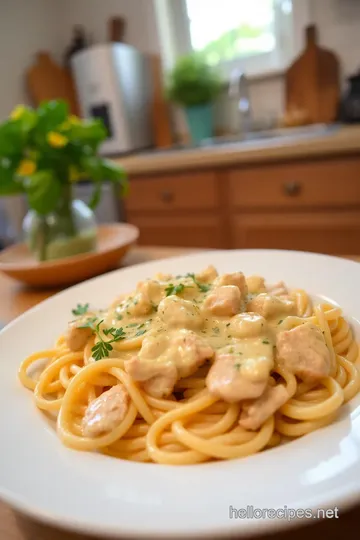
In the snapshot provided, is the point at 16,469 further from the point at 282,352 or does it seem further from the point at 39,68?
the point at 39,68

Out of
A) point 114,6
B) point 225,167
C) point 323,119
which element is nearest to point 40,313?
point 225,167

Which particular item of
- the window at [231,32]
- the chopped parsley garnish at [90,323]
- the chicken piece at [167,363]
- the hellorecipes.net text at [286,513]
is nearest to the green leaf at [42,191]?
the chopped parsley garnish at [90,323]

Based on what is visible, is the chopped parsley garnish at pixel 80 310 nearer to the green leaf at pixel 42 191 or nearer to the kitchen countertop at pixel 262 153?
the green leaf at pixel 42 191

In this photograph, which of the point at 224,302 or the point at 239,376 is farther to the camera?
the point at 224,302

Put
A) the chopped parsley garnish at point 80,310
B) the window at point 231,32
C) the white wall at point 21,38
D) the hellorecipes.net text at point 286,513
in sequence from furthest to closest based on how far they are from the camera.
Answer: the white wall at point 21,38 < the window at point 231,32 < the chopped parsley garnish at point 80,310 < the hellorecipes.net text at point 286,513

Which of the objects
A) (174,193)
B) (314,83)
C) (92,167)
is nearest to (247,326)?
(92,167)

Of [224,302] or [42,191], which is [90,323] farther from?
[42,191]
